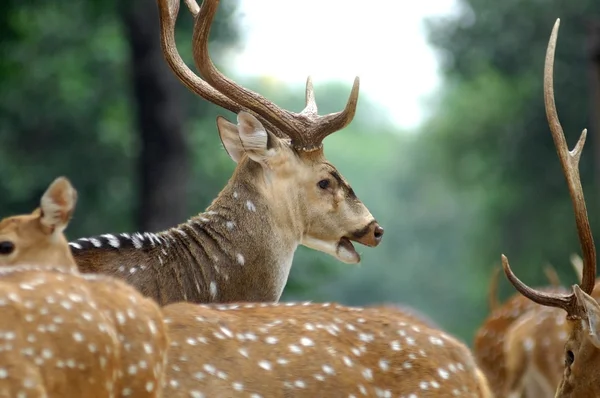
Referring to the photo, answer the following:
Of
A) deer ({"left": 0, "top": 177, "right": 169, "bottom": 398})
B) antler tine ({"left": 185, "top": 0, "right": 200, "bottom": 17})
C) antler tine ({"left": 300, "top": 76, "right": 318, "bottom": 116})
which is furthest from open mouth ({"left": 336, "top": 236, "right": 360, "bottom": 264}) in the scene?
deer ({"left": 0, "top": 177, "right": 169, "bottom": 398})

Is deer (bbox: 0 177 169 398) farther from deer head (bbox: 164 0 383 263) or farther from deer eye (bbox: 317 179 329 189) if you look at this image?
deer eye (bbox: 317 179 329 189)

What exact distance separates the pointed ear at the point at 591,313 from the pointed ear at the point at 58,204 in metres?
2.36

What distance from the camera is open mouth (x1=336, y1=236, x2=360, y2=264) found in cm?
654

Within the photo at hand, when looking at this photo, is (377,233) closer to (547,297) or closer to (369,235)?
(369,235)

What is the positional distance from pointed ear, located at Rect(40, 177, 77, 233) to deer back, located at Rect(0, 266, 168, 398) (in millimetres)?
765

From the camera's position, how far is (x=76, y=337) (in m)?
3.78

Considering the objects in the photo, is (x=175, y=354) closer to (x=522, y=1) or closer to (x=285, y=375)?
(x=285, y=375)

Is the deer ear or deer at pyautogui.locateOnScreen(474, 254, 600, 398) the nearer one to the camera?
the deer ear

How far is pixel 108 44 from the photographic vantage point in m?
20.5

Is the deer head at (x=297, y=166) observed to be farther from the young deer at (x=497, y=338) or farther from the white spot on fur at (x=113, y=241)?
the young deer at (x=497, y=338)

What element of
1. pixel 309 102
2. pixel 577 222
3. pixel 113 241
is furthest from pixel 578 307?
pixel 113 241

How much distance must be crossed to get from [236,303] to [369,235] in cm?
140

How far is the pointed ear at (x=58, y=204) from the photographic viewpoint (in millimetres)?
4832

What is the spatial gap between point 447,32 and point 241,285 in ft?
74.5
